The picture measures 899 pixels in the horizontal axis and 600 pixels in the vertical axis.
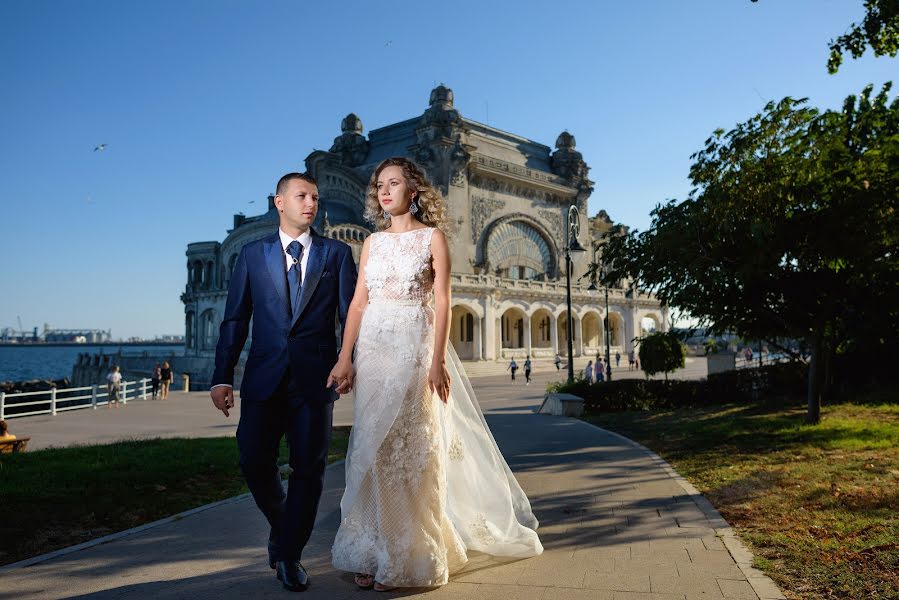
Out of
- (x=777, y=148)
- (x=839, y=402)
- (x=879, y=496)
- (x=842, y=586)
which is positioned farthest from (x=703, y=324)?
(x=842, y=586)

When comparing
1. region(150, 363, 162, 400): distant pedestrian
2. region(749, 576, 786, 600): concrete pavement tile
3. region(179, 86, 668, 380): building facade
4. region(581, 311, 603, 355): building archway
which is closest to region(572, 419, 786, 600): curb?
region(749, 576, 786, 600): concrete pavement tile

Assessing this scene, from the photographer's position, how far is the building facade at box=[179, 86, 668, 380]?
51.2 metres

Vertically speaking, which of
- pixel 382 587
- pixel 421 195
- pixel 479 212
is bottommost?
pixel 382 587

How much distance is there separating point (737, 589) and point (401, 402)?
2.34 m

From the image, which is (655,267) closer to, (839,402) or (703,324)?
(703,324)

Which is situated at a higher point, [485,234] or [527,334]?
[485,234]

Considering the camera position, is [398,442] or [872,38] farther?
[872,38]

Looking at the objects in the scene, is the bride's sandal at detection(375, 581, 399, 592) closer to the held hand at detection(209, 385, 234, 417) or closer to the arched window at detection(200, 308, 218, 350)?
the held hand at detection(209, 385, 234, 417)

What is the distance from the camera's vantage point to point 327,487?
24.4ft

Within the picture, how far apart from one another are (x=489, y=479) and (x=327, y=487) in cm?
336

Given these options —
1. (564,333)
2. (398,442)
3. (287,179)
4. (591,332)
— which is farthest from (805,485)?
(591,332)

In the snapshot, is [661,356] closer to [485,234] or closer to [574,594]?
[574,594]

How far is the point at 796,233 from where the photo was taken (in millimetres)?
11484

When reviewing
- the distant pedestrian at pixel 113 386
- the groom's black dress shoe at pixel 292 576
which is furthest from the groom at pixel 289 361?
the distant pedestrian at pixel 113 386
